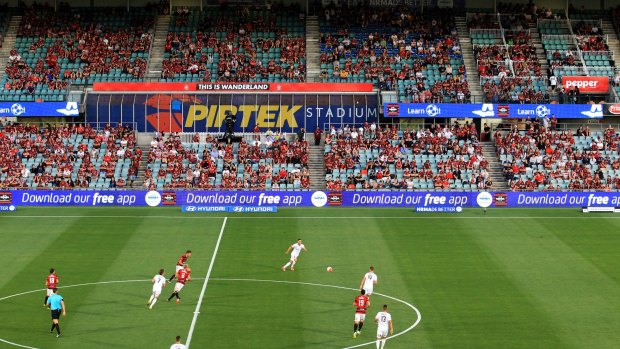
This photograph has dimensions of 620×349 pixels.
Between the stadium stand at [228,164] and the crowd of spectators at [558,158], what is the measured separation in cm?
1453

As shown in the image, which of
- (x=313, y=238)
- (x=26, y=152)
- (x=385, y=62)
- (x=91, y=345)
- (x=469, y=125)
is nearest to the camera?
(x=91, y=345)

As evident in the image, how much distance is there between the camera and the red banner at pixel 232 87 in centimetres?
7781

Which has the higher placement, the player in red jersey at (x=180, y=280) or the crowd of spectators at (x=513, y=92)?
the crowd of spectators at (x=513, y=92)

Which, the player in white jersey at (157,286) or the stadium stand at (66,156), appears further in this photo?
the stadium stand at (66,156)

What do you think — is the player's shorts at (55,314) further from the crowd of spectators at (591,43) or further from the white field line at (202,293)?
the crowd of spectators at (591,43)

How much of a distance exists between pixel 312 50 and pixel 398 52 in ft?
22.5

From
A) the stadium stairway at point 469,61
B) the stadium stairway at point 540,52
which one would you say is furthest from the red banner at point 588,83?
the stadium stairway at point 469,61

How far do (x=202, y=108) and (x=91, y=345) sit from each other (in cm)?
4459

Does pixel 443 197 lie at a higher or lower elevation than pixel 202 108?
lower

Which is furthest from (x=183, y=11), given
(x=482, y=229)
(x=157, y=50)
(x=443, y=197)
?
(x=482, y=229)

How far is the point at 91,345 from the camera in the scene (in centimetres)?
3512

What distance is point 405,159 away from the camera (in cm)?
7169

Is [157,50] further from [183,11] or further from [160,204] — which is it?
[160,204]

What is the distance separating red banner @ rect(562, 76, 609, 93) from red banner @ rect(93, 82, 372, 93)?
Answer: 1543 cm
